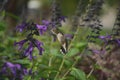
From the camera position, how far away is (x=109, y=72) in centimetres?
488

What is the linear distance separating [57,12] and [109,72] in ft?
4.19

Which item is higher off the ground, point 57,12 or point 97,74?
point 57,12

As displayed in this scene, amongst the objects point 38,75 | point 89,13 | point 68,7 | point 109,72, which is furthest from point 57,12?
point 68,7

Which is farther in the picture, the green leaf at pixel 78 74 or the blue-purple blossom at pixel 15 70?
the blue-purple blossom at pixel 15 70

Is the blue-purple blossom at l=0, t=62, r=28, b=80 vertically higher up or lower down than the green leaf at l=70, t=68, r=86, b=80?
lower down

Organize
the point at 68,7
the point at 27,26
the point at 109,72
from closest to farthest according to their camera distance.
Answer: the point at 27,26, the point at 109,72, the point at 68,7

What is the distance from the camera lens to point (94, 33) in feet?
12.7

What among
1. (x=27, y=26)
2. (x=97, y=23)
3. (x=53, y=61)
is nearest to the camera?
(x=27, y=26)

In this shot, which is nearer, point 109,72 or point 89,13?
point 89,13

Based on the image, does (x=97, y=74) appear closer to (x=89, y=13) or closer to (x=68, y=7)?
(x=89, y=13)

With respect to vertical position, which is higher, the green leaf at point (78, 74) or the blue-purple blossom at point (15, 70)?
the green leaf at point (78, 74)

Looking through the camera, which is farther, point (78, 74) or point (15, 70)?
point (15, 70)

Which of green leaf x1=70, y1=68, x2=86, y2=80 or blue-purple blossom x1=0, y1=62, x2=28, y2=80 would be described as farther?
blue-purple blossom x1=0, y1=62, x2=28, y2=80

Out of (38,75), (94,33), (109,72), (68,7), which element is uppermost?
(94,33)
